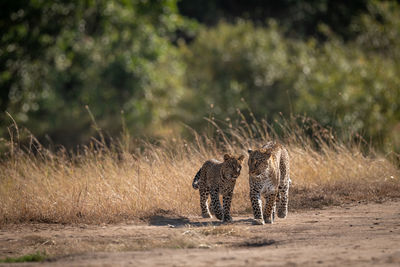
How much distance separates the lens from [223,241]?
295 inches

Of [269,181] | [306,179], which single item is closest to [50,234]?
[269,181]

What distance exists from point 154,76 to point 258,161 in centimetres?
1216

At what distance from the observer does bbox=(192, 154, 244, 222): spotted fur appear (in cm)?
863

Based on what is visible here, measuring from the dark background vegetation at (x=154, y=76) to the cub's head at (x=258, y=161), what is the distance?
28.8 feet

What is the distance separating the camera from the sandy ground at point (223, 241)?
244 inches

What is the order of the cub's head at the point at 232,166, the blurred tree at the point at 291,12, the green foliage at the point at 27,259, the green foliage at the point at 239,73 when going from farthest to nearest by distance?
the blurred tree at the point at 291,12
the green foliage at the point at 239,73
the cub's head at the point at 232,166
the green foliage at the point at 27,259

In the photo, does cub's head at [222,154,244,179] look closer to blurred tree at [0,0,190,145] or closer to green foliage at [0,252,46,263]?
green foliage at [0,252,46,263]

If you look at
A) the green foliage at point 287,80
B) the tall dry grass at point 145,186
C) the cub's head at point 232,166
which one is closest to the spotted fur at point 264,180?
the cub's head at point 232,166

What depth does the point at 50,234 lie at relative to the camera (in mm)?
8141

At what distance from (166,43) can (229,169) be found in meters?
13.1

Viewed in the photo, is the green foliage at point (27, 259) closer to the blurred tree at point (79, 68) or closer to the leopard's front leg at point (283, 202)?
the leopard's front leg at point (283, 202)

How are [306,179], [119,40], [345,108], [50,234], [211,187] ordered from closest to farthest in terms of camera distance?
[50,234] → [211,187] → [306,179] → [345,108] → [119,40]

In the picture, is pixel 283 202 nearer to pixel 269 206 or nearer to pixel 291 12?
pixel 269 206

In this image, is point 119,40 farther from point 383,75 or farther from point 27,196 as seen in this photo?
point 27,196
